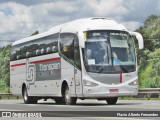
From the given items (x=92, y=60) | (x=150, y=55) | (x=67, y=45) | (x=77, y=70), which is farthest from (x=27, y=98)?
(x=150, y=55)

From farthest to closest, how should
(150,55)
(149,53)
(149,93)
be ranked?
(149,53)
(150,55)
(149,93)

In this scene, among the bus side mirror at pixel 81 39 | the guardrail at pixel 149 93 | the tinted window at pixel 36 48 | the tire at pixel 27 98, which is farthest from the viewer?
the guardrail at pixel 149 93

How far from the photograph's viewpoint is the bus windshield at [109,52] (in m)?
24.6

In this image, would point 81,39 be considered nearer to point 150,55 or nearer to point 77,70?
point 77,70

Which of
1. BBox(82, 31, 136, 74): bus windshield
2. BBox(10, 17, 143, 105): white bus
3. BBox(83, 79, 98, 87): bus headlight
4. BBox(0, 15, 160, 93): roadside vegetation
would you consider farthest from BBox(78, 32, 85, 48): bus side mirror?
BBox(0, 15, 160, 93): roadside vegetation

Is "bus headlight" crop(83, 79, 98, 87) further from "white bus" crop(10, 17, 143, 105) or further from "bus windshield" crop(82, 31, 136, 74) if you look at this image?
"bus windshield" crop(82, 31, 136, 74)

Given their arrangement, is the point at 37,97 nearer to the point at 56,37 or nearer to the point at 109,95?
the point at 56,37

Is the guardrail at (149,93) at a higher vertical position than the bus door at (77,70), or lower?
lower

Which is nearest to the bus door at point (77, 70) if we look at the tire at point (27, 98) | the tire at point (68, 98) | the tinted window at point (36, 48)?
the tire at point (68, 98)

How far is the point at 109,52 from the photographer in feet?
81.4

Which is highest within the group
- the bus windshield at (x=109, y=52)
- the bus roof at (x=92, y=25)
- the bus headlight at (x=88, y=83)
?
→ the bus roof at (x=92, y=25)

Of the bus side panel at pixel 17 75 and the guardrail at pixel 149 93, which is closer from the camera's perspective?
the bus side panel at pixel 17 75

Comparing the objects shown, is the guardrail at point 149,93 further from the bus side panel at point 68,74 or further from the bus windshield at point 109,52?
the bus windshield at point 109,52

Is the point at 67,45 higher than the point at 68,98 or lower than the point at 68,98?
higher
